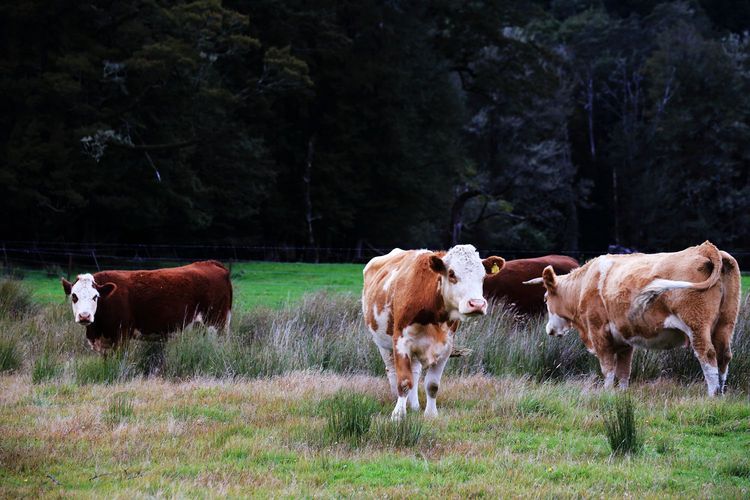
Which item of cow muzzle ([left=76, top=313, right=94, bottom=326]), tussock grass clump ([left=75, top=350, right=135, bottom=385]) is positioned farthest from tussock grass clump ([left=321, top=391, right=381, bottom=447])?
cow muzzle ([left=76, top=313, right=94, bottom=326])

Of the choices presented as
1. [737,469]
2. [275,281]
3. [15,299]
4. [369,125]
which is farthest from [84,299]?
[369,125]

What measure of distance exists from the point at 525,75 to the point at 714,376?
36.1 m

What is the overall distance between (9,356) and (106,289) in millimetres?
1752

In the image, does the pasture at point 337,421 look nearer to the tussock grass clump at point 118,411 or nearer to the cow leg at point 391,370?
the tussock grass clump at point 118,411

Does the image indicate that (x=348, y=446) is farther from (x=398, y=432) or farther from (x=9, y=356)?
(x=9, y=356)

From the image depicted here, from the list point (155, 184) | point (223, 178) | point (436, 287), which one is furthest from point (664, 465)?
point (223, 178)

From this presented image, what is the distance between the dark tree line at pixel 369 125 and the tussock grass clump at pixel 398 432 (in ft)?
80.3

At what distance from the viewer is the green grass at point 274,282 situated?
819 inches

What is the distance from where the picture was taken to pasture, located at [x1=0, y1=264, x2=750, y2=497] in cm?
625

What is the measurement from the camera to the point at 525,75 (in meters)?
43.8

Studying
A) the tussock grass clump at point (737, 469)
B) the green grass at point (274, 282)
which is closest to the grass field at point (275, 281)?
the green grass at point (274, 282)

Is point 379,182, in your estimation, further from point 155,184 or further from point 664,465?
point 664,465

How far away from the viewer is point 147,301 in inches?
519

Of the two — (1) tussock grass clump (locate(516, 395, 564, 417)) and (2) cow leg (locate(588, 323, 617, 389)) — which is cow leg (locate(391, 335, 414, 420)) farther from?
(2) cow leg (locate(588, 323, 617, 389))
